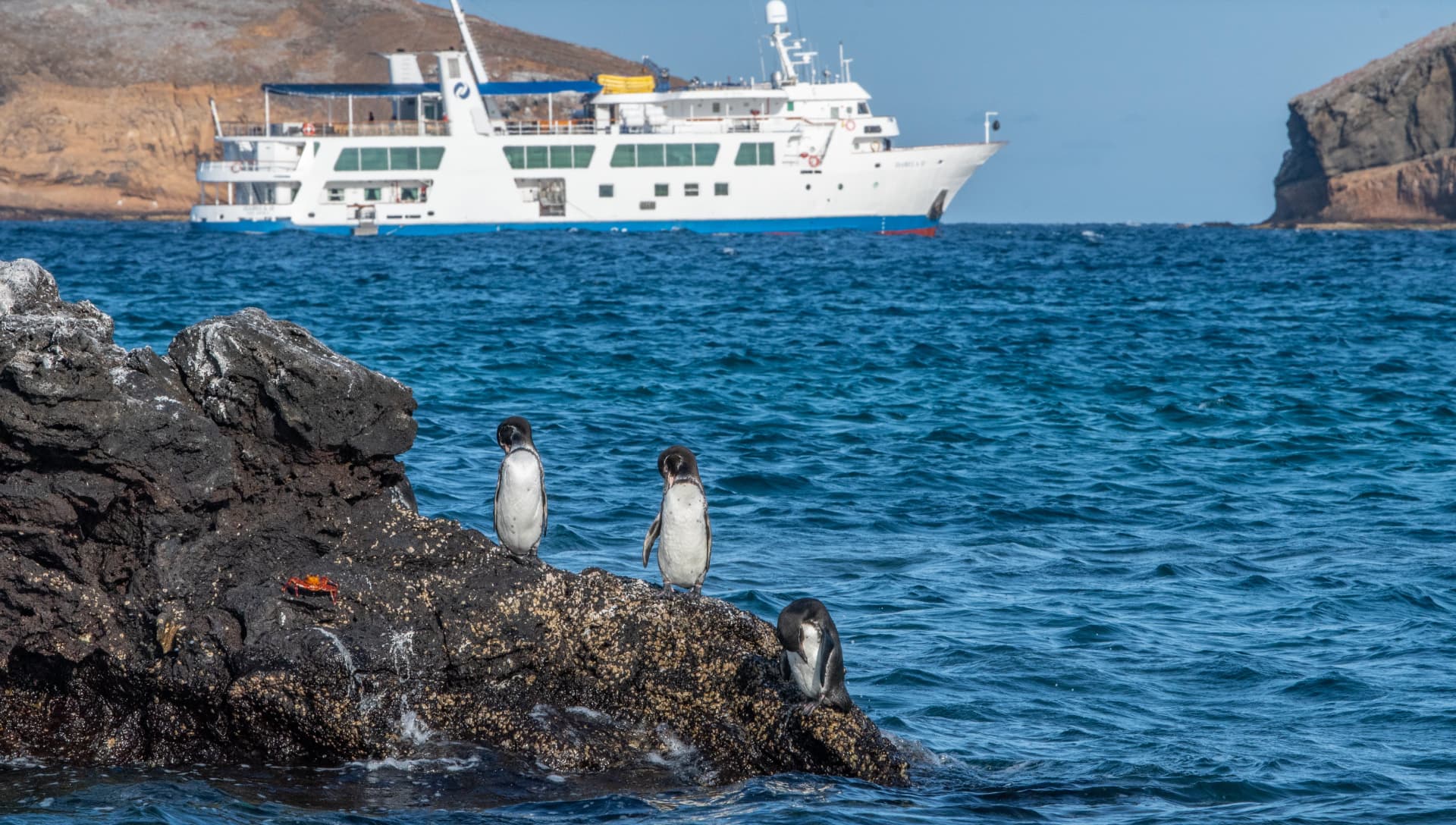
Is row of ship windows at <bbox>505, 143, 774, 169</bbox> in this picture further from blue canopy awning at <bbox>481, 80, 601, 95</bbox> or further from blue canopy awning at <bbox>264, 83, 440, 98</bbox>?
blue canopy awning at <bbox>264, 83, 440, 98</bbox>

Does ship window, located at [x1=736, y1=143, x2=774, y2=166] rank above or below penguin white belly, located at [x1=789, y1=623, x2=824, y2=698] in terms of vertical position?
above

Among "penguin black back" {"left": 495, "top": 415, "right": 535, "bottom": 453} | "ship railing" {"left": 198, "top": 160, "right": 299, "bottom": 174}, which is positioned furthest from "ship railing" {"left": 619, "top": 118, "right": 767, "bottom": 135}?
"penguin black back" {"left": 495, "top": 415, "right": 535, "bottom": 453}

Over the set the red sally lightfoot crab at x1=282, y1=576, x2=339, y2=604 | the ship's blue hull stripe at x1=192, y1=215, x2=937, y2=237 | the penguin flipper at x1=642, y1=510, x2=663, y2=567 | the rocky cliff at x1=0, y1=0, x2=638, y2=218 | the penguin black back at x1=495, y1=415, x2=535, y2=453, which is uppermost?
the rocky cliff at x1=0, y1=0, x2=638, y2=218

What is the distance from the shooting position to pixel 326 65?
129m

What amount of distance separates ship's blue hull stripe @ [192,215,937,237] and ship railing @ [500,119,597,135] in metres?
4.22

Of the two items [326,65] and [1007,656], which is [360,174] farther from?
[326,65]

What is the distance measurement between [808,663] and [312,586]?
6.63 ft

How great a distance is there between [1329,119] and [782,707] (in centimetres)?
11307

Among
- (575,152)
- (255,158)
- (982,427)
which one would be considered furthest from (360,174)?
(982,427)

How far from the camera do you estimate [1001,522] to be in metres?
11.1

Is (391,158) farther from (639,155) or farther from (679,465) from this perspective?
(679,465)

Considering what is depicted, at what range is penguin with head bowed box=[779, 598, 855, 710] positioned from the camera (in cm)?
571

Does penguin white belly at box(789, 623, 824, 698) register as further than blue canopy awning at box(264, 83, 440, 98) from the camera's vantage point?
No

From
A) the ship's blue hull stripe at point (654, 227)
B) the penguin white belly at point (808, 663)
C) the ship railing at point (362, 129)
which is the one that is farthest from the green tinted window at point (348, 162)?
the penguin white belly at point (808, 663)
